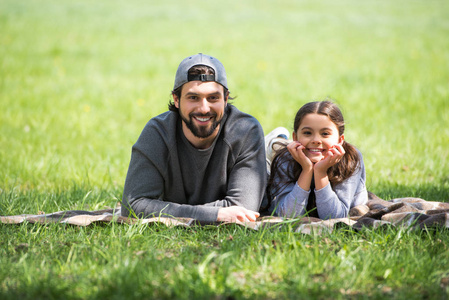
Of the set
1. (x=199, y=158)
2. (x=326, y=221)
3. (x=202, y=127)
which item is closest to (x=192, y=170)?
(x=199, y=158)

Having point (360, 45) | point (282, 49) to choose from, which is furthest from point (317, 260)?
point (360, 45)

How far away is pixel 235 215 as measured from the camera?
3693 mm

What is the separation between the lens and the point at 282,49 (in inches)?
575

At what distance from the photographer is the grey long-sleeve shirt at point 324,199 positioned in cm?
386

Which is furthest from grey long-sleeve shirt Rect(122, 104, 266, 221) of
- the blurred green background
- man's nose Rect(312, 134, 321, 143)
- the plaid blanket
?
the blurred green background

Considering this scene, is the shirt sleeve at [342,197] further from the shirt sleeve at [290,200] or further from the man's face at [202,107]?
the man's face at [202,107]

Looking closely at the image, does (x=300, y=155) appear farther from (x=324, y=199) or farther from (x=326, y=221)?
(x=326, y=221)

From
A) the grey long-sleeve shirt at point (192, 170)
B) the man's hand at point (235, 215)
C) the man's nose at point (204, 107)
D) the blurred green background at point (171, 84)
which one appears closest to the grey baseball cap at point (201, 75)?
the man's nose at point (204, 107)

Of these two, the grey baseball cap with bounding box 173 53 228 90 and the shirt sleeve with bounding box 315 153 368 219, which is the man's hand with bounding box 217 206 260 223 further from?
the grey baseball cap with bounding box 173 53 228 90

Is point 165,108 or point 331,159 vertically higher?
point 165,108

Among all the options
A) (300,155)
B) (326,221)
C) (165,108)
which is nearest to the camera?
(326,221)

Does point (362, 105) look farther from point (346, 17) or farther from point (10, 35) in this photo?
point (346, 17)

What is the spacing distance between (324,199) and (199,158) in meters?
0.99

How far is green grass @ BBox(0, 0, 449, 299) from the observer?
2787mm
